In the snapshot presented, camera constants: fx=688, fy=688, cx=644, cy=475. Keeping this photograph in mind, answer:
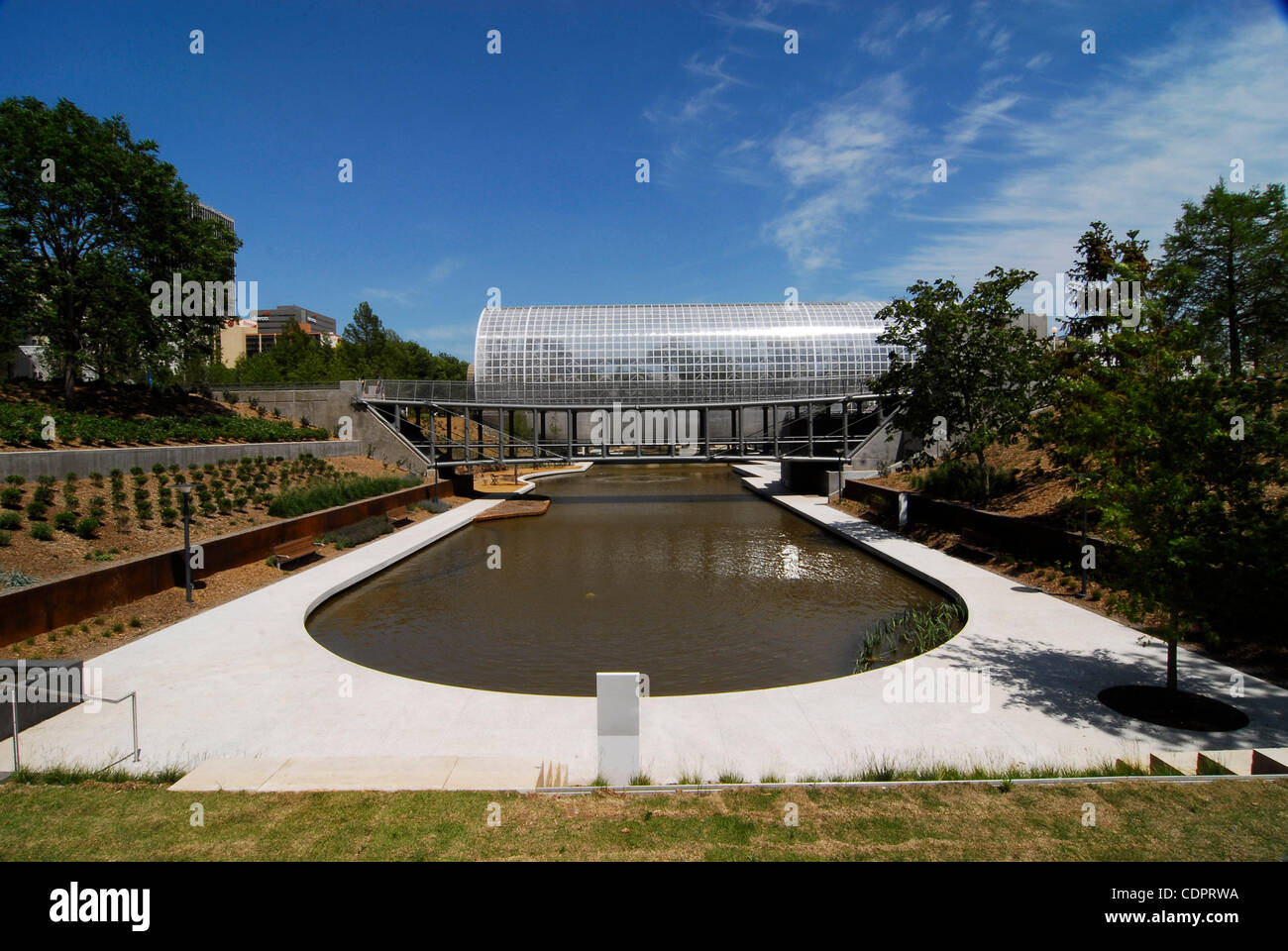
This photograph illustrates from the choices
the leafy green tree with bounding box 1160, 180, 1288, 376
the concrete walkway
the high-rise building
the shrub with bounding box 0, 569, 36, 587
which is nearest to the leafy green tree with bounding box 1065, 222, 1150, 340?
the leafy green tree with bounding box 1160, 180, 1288, 376

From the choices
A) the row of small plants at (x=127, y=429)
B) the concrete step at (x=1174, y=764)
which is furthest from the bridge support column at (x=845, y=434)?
the concrete step at (x=1174, y=764)

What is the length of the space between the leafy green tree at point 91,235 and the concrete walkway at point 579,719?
22221 millimetres

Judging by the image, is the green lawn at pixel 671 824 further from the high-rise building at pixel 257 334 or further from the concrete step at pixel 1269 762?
the high-rise building at pixel 257 334

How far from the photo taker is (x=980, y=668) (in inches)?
441

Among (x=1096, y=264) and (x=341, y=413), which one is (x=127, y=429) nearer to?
(x=341, y=413)

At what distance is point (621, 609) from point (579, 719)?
7259mm

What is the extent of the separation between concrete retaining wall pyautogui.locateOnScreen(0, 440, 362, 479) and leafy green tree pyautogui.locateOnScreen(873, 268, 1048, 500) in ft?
86.2
